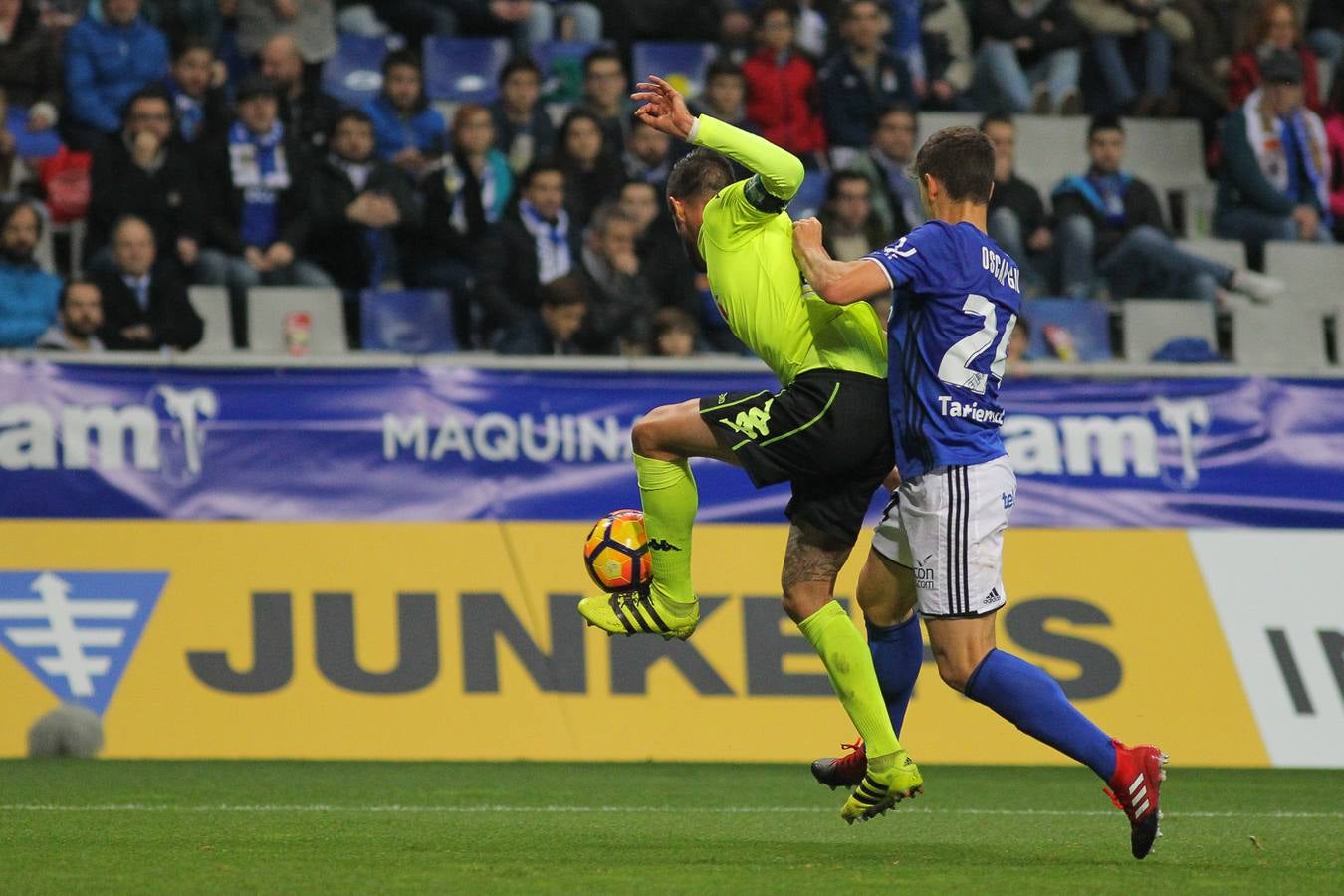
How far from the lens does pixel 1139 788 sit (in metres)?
5.91

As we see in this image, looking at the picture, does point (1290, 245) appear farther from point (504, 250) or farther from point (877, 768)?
point (877, 768)

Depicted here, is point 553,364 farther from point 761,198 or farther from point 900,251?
point 900,251

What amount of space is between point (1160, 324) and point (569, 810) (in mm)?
6984

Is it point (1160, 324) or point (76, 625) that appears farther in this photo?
point (1160, 324)

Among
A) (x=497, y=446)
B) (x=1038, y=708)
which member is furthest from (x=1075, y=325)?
(x=1038, y=708)

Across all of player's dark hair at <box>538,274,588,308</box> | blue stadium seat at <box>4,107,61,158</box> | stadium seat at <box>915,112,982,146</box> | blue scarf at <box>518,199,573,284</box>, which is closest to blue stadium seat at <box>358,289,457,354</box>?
blue scarf at <box>518,199,573,284</box>

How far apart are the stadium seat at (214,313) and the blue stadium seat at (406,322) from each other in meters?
0.85

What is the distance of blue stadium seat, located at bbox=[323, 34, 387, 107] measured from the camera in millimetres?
14398

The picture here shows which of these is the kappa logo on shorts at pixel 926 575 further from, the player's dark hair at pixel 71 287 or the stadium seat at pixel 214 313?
the stadium seat at pixel 214 313

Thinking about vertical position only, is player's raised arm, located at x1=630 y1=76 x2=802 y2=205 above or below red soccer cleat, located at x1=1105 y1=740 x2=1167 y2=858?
above

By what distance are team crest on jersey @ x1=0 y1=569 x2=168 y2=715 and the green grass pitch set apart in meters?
0.50

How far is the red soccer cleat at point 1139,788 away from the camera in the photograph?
19.4 ft

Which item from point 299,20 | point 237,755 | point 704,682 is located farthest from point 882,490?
point 299,20

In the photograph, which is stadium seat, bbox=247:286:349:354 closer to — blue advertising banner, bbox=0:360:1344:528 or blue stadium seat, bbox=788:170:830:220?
blue advertising banner, bbox=0:360:1344:528
